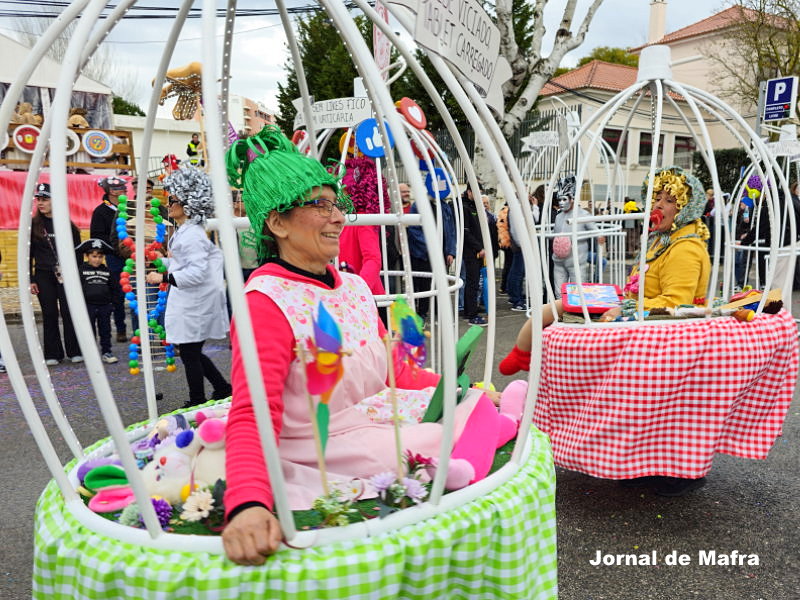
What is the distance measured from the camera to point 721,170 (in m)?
16.8

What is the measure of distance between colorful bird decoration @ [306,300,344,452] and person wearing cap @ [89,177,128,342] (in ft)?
14.0

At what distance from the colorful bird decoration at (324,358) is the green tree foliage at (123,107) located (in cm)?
3283

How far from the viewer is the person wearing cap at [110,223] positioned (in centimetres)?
472

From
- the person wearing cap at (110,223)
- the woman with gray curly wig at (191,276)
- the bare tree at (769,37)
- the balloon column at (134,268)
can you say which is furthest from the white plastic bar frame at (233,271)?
the bare tree at (769,37)

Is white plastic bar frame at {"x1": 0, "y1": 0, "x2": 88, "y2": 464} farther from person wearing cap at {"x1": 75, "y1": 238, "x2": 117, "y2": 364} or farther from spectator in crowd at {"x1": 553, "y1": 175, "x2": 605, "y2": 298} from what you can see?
spectator in crowd at {"x1": 553, "y1": 175, "x2": 605, "y2": 298}

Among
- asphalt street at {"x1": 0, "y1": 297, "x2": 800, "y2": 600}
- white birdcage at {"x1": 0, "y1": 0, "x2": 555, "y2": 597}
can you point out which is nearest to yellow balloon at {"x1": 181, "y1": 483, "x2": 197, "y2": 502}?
white birdcage at {"x1": 0, "y1": 0, "x2": 555, "y2": 597}

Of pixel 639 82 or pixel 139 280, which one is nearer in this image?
pixel 139 280

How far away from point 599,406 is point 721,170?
674 inches

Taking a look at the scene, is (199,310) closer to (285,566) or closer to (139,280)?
(139,280)

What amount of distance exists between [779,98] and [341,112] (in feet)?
22.0

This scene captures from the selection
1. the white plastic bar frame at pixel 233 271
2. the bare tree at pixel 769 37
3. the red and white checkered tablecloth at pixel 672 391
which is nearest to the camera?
the white plastic bar frame at pixel 233 271

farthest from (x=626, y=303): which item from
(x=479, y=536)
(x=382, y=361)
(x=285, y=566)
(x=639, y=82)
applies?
(x=285, y=566)

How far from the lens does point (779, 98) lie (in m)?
7.34

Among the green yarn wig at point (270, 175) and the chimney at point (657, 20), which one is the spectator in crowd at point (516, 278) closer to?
the green yarn wig at point (270, 175)
